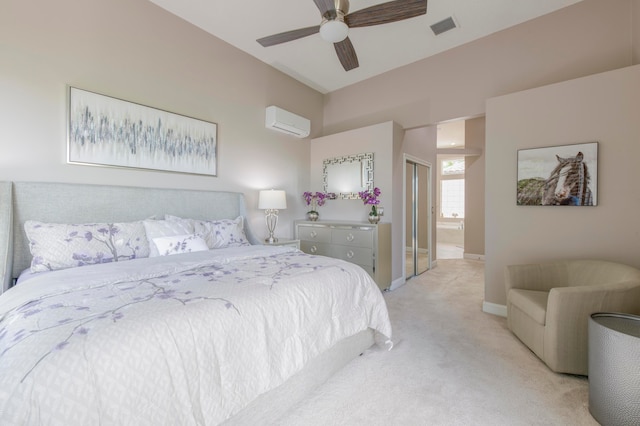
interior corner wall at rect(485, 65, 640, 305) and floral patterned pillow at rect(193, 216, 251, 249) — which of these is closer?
interior corner wall at rect(485, 65, 640, 305)

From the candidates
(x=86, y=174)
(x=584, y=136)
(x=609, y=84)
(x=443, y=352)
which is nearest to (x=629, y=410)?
(x=443, y=352)

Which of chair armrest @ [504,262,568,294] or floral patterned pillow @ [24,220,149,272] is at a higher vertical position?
floral patterned pillow @ [24,220,149,272]

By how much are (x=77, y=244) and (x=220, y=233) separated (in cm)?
116

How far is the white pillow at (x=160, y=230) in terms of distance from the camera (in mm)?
2297

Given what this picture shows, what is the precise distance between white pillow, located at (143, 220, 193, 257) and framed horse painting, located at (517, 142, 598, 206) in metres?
3.51

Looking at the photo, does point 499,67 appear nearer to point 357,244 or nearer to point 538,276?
point 538,276

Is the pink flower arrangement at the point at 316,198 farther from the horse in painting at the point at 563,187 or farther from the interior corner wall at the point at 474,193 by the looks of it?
the interior corner wall at the point at 474,193

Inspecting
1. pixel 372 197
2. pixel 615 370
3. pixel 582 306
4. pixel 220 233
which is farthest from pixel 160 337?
pixel 372 197

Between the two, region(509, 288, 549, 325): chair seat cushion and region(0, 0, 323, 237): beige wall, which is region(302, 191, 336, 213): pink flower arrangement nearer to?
region(0, 0, 323, 237): beige wall

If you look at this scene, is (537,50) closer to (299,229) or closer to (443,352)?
(443,352)

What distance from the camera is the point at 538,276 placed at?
253cm

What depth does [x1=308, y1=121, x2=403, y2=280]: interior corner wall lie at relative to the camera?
3.90 metres

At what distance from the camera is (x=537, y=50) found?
302 cm

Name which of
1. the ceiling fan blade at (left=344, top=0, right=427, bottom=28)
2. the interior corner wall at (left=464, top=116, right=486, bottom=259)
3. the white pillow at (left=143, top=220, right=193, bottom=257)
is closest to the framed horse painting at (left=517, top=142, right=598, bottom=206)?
the ceiling fan blade at (left=344, top=0, right=427, bottom=28)
